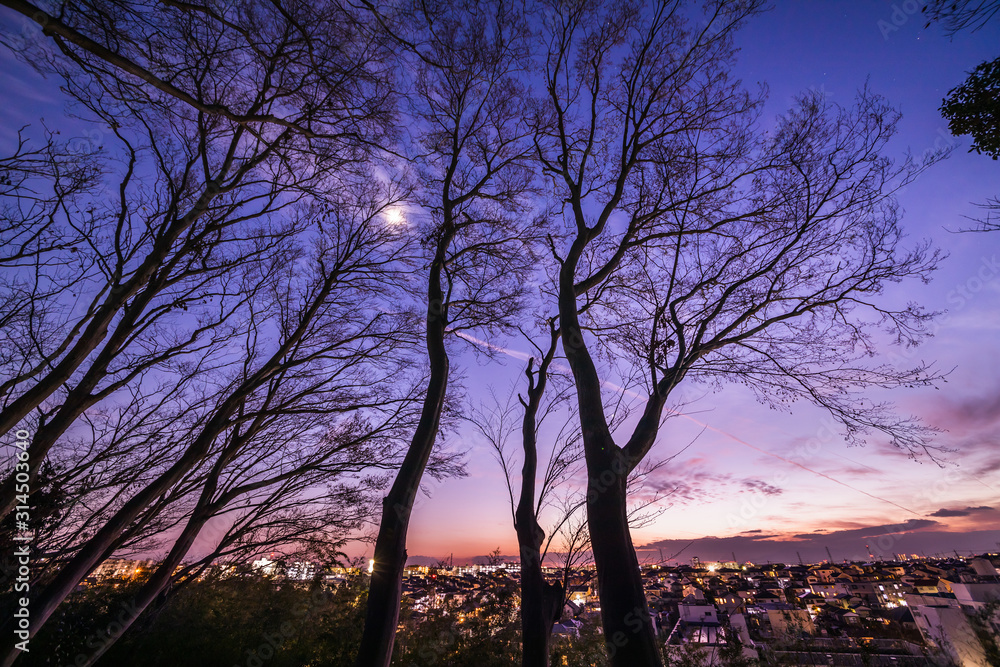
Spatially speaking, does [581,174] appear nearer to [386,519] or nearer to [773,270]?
[773,270]

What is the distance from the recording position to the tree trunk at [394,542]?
2932 millimetres

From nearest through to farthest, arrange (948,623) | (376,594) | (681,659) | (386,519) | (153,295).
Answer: (376,594) < (386,519) < (153,295) < (681,659) < (948,623)

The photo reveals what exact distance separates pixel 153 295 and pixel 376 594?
441 cm

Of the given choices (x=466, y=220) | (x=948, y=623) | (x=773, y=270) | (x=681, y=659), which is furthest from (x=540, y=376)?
(x=948, y=623)

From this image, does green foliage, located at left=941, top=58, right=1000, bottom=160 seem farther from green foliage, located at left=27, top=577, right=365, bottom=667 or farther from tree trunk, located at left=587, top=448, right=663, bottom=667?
green foliage, located at left=27, top=577, right=365, bottom=667

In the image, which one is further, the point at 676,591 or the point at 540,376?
the point at 676,591

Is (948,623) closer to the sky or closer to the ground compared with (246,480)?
closer to the ground

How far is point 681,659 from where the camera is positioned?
5.10m

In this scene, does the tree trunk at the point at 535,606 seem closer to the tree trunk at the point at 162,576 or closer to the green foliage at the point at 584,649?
the green foliage at the point at 584,649

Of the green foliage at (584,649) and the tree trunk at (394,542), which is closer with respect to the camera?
the tree trunk at (394,542)

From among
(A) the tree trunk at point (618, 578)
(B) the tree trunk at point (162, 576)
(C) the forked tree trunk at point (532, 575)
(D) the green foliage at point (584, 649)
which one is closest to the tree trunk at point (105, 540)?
(B) the tree trunk at point (162, 576)

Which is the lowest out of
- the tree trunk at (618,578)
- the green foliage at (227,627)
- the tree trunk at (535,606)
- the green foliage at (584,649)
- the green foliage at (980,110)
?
the green foliage at (584,649)

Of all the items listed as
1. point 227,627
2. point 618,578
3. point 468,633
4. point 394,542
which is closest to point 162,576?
point 227,627

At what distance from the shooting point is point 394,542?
3.33m
